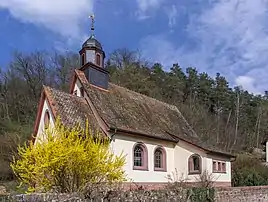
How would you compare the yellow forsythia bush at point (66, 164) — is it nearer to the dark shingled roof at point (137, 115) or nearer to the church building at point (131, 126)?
the church building at point (131, 126)

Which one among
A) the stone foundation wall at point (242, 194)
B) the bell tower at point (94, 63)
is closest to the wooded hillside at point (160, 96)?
the bell tower at point (94, 63)

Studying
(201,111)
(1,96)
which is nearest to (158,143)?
(201,111)

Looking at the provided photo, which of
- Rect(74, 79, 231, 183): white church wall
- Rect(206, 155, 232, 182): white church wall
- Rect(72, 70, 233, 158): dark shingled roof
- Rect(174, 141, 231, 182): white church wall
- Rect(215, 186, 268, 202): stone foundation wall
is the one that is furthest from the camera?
Rect(206, 155, 232, 182): white church wall

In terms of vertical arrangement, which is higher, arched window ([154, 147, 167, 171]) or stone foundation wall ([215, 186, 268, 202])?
arched window ([154, 147, 167, 171])

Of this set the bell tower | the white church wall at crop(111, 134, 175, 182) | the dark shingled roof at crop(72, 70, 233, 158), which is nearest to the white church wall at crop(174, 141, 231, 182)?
the dark shingled roof at crop(72, 70, 233, 158)

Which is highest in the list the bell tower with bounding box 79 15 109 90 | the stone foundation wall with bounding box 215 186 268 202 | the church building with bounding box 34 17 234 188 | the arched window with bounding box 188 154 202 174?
the bell tower with bounding box 79 15 109 90

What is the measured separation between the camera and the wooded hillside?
155ft

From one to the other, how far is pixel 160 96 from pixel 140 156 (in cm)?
2566

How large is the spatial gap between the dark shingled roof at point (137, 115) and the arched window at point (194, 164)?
99cm

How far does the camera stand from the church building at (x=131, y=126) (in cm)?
2280

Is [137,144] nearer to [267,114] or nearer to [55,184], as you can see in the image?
[55,184]

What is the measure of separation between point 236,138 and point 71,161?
4885 centimetres

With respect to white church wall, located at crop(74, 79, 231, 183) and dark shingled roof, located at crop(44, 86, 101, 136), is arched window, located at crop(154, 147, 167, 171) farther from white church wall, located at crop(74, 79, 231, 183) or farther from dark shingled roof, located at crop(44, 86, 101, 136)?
dark shingled roof, located at crop(44, 86, 101, 136)

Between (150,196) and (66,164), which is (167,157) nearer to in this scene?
(66,164)
